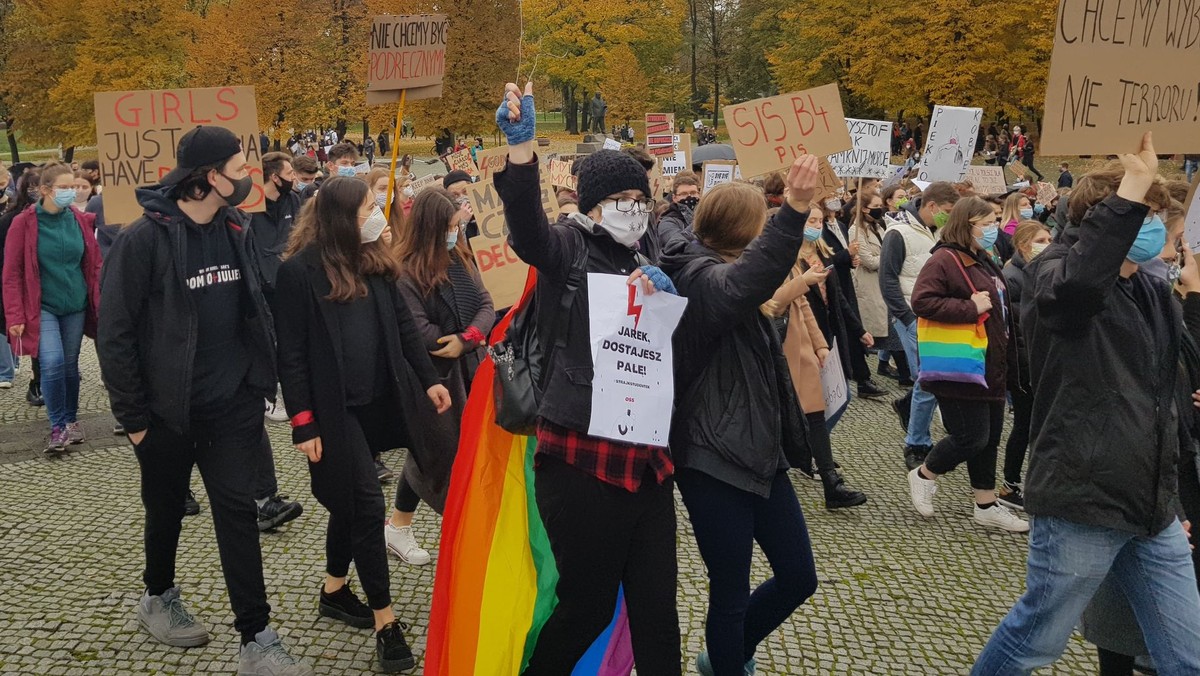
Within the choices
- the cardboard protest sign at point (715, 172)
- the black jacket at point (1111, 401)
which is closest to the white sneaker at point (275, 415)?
the cardboard protest sign at point (715, 172)

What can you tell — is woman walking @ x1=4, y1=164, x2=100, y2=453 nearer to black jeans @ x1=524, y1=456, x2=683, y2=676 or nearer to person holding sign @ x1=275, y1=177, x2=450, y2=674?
person holding sign @ x1=275, y1=177, x2=450, y2=674

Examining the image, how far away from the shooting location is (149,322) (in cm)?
397

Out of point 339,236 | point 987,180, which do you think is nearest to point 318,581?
point 339,236

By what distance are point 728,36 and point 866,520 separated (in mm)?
61678

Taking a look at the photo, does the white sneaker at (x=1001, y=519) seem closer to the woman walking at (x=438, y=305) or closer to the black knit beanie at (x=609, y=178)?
the woman walking at (x=438, y=305)

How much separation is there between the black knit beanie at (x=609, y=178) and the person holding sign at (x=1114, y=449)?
52.5 inches

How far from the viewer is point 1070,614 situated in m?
3.38

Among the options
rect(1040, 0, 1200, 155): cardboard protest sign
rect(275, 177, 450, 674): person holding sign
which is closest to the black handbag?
rect(275, 177, 450, 674): person holding sign

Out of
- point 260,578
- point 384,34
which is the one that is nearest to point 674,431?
point 260,578

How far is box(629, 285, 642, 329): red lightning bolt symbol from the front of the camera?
322cm

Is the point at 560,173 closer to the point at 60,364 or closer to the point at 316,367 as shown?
the point at 60,364

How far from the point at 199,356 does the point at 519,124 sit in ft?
5.74

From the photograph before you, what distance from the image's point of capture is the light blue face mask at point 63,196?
7.11m

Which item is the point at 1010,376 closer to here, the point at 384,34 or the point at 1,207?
the point at 384,34
